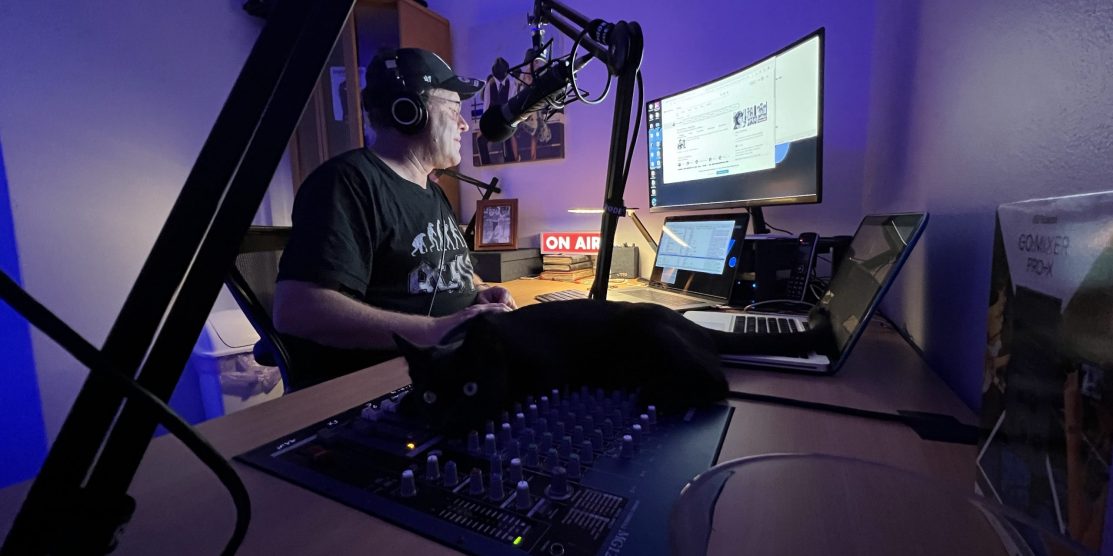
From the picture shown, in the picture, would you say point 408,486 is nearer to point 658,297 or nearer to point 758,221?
point 658,297

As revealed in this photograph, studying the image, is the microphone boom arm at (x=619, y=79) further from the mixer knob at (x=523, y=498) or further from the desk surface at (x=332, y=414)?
the mixer knob at (x=523, y=498)

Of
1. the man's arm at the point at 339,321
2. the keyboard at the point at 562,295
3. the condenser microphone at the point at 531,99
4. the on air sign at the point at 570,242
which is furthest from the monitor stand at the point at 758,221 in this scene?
the man's arm at the point at 339,321

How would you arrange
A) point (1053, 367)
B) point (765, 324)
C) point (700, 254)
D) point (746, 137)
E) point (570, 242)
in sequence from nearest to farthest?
point (1053, 367), point (765, 324), point (746, 137), point (700, 254), point (570, 242)

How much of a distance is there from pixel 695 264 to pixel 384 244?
37.3 inches

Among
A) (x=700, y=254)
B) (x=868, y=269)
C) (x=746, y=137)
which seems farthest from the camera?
(x=700, y=254)

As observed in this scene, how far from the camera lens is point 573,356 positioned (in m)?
0.65

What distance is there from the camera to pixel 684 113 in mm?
1462

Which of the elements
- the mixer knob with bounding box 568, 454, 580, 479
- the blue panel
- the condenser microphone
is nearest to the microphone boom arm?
the condenser microphone

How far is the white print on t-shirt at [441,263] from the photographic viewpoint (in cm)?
117

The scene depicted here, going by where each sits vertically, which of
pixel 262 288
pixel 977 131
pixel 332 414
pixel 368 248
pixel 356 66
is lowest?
pixel 332 414

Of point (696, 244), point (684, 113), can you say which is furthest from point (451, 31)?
point (696, 244)

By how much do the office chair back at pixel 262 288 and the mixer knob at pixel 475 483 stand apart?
73 centimetres

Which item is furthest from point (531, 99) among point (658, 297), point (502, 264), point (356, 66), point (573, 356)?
point (356, 66)

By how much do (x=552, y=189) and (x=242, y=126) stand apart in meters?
1.91
